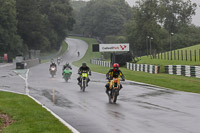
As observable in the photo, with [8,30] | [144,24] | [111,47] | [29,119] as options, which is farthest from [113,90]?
[144,24]

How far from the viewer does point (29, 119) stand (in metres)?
12.2

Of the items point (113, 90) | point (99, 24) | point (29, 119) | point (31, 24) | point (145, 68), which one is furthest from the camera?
point (99, 24)

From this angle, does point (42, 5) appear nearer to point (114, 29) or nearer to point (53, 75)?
point (114, 29)

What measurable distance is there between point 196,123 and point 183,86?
14667 millimetres

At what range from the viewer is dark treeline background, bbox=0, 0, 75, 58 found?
302 feet

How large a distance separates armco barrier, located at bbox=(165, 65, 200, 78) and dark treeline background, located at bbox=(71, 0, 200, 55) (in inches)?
1236

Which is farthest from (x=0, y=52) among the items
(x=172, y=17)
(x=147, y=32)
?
(x=172, y=17)

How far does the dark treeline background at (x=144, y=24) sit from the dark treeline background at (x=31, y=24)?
2006cm

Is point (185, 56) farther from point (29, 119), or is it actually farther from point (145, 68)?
point (29, 119)

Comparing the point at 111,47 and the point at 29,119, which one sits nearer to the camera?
the point at 29,119

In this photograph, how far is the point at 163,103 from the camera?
666 inches

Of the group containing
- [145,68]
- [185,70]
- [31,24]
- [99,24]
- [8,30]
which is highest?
[99,24]

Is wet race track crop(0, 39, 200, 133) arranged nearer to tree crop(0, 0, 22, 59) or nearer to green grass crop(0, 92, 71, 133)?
green grass crop(0, 92, 71, 133)

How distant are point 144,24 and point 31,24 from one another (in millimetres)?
30140
